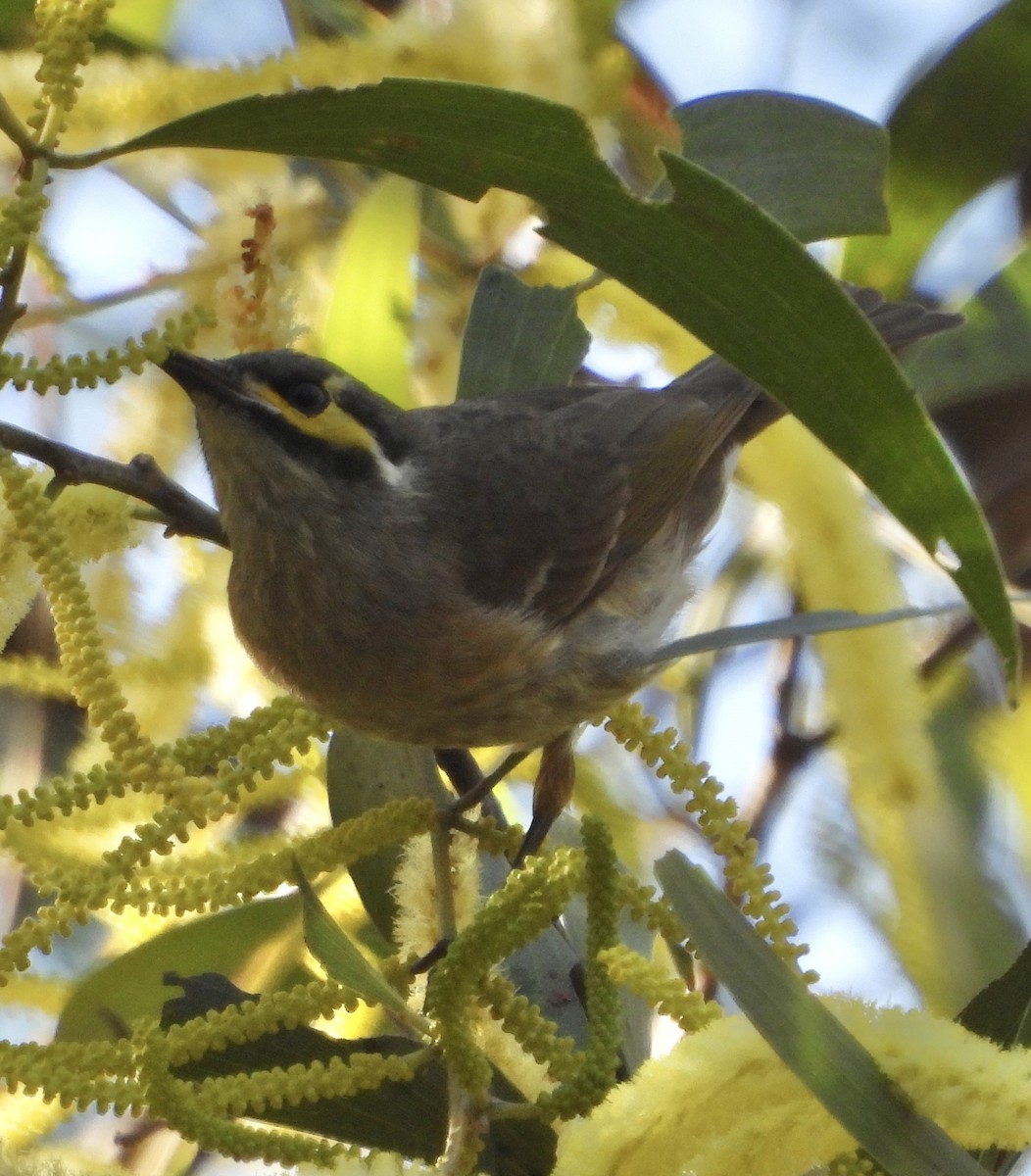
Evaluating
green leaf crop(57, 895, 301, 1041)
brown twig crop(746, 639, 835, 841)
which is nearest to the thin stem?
green leaf crop(57, 895, 301, 1041)

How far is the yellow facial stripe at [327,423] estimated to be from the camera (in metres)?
2.19

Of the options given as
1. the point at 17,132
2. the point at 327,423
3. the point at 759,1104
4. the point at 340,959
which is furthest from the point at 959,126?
the point at 759,1104

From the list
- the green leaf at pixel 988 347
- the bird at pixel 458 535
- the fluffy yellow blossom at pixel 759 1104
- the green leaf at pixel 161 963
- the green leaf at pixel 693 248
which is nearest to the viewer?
the fluffy yellow blossom at pixel 759 1104

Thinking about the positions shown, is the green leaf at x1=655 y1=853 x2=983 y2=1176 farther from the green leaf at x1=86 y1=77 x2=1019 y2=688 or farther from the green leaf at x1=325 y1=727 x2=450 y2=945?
the green leaf at x1=325 y1=727 x2=450 y2=945

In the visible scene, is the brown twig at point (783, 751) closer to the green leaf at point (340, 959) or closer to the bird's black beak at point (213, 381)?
the bird's black beak at point (213, 381)

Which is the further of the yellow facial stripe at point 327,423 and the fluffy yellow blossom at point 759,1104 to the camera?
the yellow facial stripe at point 327,423

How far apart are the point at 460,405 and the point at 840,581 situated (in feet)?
2.91

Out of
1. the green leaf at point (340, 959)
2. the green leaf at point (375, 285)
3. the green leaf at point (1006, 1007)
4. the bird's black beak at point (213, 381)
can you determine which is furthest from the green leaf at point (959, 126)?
the green leaf at point (340, 959)

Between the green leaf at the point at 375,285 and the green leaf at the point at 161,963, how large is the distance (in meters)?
0.83

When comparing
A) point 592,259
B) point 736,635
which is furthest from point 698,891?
point 592,259

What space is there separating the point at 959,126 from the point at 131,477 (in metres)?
1.50

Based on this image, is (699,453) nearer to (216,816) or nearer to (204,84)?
(204,84)

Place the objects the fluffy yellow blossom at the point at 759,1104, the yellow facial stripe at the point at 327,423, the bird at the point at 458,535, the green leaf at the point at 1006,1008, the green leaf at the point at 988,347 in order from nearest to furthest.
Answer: the fluffy yellow blossom at the point at 759,1104 < the green leaf at the point at 1006,1008 < the yellow facial stripe at the point at 327,423 < the bird at the point at 458,535 < the green leaf at the point at 988,347

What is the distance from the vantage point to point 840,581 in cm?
205
